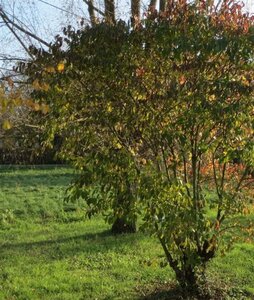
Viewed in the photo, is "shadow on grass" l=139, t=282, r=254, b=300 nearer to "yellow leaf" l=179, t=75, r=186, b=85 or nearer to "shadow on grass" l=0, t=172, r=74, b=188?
"yellow leaf" l=179, t=75, r=186, b=85

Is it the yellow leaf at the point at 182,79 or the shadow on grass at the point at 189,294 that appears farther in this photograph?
the shadow on grass at the point at 189,294

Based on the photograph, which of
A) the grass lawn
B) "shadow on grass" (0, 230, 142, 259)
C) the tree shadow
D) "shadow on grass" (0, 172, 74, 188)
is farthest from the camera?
"shadow on grass" (0, 172, 74, 188)

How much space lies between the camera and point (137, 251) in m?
7.50

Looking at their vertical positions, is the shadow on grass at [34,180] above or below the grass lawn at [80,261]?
above

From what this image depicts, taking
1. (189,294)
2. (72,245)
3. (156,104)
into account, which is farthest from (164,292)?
(72,245)

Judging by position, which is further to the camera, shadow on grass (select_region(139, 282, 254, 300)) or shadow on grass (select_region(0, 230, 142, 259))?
shadow on grass (select_region(0, 230, 142, 259))

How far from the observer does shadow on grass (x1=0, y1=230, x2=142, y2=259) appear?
7547mm

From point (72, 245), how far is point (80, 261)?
0.92 metres

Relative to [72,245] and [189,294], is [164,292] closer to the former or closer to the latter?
[189,294]

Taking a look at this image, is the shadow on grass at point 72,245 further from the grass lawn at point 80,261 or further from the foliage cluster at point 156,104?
the foliage cluster at point 156,104

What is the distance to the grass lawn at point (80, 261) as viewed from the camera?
5730mm

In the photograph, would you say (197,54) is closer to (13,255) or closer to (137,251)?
(137,251)

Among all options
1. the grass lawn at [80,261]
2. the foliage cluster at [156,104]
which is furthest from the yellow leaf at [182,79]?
the grass lawn at [80,261]

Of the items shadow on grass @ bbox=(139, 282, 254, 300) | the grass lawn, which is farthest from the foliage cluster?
the grass lawn
